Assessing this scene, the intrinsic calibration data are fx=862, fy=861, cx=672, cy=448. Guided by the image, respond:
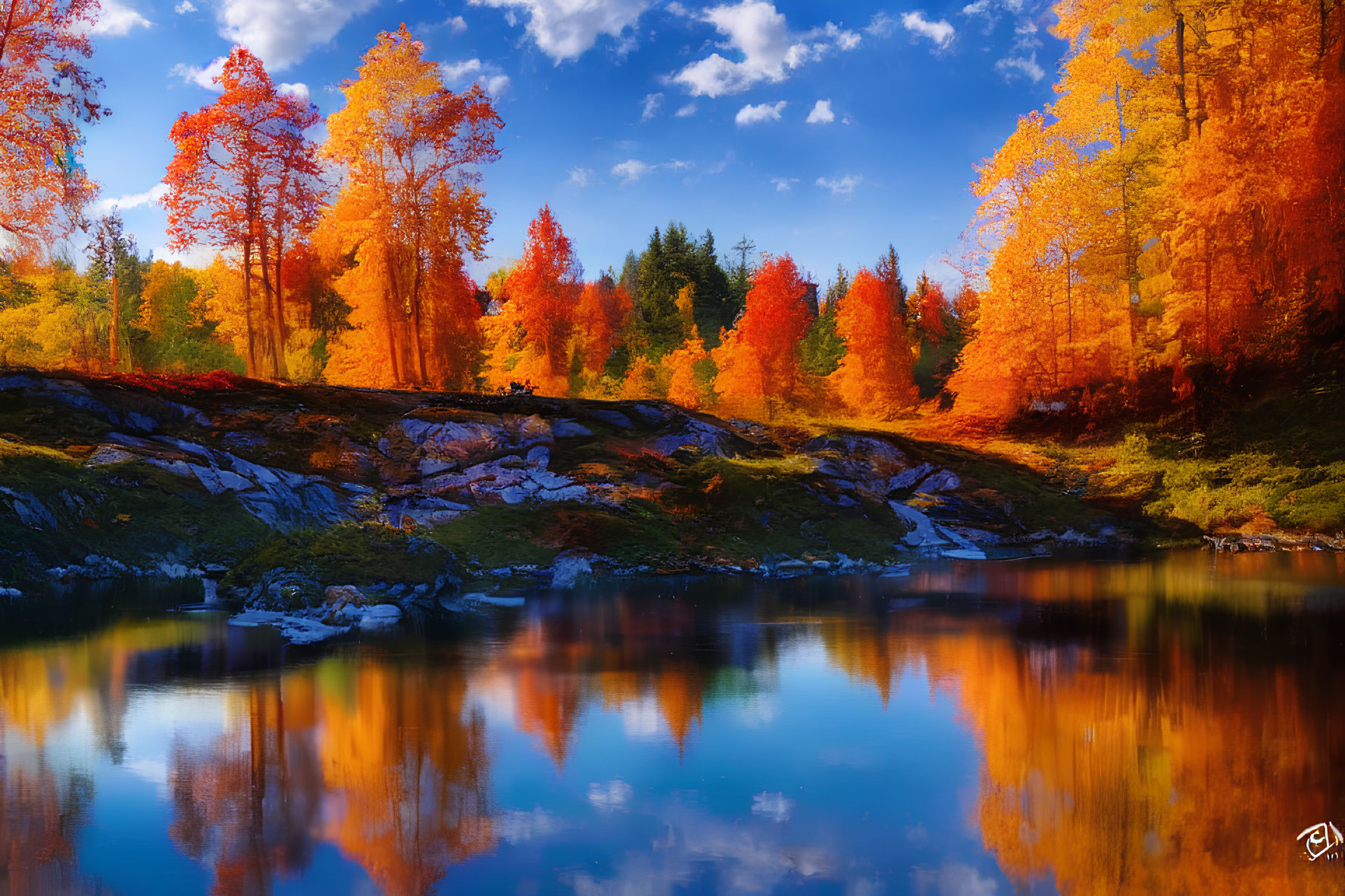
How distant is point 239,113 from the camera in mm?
30703

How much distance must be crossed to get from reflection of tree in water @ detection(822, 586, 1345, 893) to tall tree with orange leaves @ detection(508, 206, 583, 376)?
99.5ft

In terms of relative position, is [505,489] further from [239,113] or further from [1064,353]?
[1064,353]

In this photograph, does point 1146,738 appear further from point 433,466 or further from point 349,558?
point 433,466

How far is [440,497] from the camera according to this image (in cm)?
2202

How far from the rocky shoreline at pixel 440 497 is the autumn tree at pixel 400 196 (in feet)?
25.3

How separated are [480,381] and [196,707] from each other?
3343 centimetres

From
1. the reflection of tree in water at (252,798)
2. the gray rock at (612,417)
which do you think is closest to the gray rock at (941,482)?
the gray rock at (612,417)

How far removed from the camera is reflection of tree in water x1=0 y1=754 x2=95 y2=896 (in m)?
5.18

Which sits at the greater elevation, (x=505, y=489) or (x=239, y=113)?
(x=239, y=113)

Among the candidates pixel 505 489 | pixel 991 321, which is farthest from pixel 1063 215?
pixel 505 489

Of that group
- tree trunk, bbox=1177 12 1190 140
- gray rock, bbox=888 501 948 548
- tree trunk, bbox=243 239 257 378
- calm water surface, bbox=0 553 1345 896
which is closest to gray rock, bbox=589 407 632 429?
gray rock, bbox=888 501 948 548

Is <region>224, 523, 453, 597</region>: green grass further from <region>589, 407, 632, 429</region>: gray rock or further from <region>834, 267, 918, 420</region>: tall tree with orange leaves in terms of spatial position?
<region>834, 267, 918, 420</region>: tall tree with orange leaves
